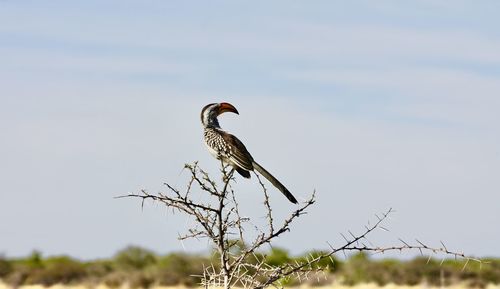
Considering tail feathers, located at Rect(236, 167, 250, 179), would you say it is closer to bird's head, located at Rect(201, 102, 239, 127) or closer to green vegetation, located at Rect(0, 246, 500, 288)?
bird's head, located at Rect(201, 102, 239, 127)

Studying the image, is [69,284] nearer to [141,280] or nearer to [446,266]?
[141,280]

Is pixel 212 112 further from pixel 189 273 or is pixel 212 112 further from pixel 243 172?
pixel 189 273

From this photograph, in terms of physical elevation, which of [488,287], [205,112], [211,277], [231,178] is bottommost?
Result: [211,277]

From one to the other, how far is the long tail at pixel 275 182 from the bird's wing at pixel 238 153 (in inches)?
3.9

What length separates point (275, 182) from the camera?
1007cm

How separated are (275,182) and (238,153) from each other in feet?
1.55

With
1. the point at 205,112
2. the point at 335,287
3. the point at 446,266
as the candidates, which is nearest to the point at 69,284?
the point at 335,287

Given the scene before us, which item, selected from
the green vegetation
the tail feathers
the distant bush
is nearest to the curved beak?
the tail feathers

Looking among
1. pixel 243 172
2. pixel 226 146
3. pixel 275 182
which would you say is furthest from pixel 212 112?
pixel 275 182

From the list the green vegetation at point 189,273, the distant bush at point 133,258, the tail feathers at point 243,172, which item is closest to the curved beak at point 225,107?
the tail feathers at point 243,172

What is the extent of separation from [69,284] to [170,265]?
3.82 meters

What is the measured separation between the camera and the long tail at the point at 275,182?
970cm

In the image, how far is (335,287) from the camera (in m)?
47.2

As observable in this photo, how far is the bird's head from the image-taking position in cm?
1078
